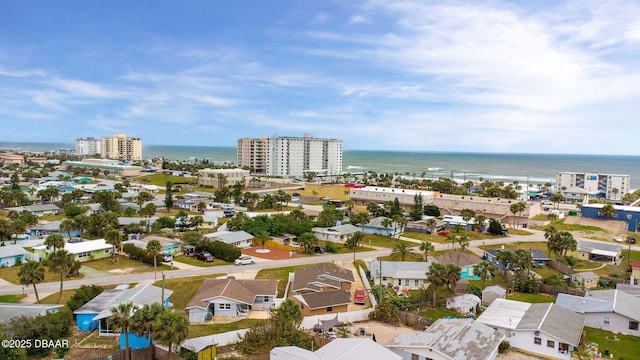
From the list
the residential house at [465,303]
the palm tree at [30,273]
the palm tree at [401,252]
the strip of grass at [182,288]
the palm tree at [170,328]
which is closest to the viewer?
the palm tree at [170,328]

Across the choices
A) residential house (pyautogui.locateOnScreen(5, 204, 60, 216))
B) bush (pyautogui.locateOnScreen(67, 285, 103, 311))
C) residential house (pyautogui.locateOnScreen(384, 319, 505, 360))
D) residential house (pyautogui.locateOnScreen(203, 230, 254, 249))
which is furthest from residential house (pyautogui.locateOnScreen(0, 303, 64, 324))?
residential house (pyautogui.locateOnScreen(5, 204, 60, 216))

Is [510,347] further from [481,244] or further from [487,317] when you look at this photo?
[481,244]

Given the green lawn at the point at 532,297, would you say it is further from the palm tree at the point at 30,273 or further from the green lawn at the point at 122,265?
the palm tree at the point at 30,273

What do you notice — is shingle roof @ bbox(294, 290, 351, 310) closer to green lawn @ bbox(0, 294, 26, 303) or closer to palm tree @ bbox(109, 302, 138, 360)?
palm tree @ bbox(109, 302, 138, 360)

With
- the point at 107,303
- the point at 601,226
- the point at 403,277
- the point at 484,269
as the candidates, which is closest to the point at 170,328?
the point at 107,303

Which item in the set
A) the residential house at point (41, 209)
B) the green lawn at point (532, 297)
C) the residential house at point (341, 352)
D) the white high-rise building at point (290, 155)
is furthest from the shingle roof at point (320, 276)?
the white high-rise building at point (290, 155)

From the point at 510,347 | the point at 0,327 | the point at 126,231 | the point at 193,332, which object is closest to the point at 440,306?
the point at 510,347
